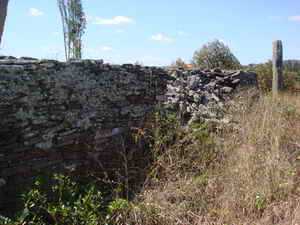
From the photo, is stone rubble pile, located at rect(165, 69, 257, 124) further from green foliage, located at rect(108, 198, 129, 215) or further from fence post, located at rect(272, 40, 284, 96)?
green foliage, located at rect(108, 198, 129, 215)

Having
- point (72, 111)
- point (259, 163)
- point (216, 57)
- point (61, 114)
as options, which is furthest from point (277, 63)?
point (61, 114)

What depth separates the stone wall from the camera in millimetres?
3389

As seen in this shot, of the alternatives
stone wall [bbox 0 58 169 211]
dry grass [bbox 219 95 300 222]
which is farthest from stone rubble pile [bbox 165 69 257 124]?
stone wall [bbox 0 58 169 211]

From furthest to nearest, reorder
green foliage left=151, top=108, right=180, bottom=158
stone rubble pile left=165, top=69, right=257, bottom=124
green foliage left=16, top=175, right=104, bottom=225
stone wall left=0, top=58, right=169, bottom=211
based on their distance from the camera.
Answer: stone rubble pile left=165, top=69, right=257, bottom=124, green foliage left=151, top=108, right=180, bottom=158, stone wall left=0, top=58, right=169, bottom=211, green foliage left=16, top=175, right=104, bottom=225

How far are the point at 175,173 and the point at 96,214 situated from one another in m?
1.03

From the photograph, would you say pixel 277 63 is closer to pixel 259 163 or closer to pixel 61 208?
pixel 259 163

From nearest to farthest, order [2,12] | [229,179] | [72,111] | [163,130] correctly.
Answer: [229,179], [72,111], [2,12], [163,130]

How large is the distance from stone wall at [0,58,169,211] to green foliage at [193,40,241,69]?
622cm

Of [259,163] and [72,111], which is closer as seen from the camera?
[259,163]

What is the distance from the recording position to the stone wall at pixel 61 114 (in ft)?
11.1

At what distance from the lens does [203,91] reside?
18.2 ft

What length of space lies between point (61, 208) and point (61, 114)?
110 cm

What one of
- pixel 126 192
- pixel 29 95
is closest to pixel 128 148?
pixel 126 192

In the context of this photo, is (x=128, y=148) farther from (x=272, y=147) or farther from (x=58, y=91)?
(x=272, y=147)
